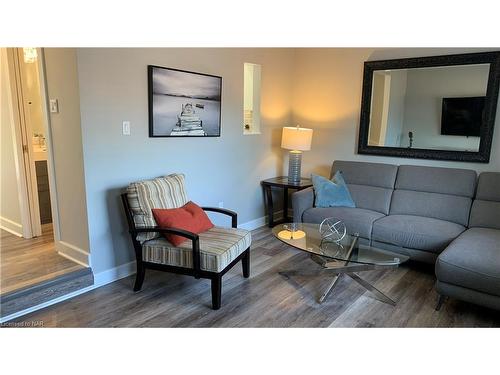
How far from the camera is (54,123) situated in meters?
2.71

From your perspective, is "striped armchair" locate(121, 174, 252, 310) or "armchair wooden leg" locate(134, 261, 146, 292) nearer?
"striped armchair" locate(121, 174, 252, 310)

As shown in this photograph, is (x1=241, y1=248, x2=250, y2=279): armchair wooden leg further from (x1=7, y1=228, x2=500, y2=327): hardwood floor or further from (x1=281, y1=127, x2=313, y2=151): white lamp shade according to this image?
(x1=281, y1=127, x2=313, y2=151): white lamp shade

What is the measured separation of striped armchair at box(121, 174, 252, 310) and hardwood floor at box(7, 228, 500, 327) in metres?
0.17

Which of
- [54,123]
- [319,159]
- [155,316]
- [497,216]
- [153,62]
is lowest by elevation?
[155,316]

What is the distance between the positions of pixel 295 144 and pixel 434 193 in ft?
5.27

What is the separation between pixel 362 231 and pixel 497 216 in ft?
3.88

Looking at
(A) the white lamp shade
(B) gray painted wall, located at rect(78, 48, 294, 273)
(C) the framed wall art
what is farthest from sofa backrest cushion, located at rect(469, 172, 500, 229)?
(C) the framed wall art

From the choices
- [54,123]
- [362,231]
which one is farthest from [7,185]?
[362,231]

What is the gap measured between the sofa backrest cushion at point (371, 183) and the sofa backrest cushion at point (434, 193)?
0.25 ft

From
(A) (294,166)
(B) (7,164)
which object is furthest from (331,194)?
(B) (7,164)

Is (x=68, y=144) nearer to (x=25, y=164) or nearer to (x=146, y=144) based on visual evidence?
(x=146, y=144)

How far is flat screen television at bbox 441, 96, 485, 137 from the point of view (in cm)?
330

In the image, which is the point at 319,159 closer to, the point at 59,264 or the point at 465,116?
the point at 465,116

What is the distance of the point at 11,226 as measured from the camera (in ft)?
11.7
